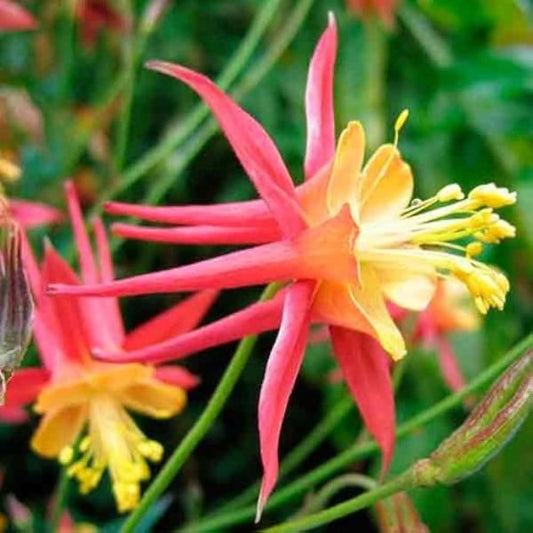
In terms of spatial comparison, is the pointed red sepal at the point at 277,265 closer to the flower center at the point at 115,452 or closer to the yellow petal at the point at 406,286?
the yellow petal at the point at 406,286

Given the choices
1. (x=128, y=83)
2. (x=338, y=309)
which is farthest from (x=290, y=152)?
(x=338, y=309)

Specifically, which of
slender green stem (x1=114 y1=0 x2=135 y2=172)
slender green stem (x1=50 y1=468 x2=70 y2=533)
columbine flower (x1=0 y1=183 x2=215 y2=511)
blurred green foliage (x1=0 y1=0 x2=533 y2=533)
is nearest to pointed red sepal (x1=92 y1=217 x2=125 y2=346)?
columbine flower (x1=0 y1=183 x2=215 y2=511)

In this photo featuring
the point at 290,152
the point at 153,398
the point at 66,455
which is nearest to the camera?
the point at 66,455

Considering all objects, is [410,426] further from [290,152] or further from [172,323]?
[290,152]

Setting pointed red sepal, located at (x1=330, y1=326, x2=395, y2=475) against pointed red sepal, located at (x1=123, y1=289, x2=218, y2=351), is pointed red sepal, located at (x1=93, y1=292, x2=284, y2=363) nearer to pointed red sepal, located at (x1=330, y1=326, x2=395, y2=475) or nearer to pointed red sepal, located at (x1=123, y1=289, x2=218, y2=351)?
pointed red sepal, located at (x1=330, y1=326, x2=395, y2=475)

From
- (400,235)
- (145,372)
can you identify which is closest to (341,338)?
(400,235)

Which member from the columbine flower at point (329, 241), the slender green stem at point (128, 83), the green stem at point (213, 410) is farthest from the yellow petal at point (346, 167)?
the slender green stem at point (128, 83)
